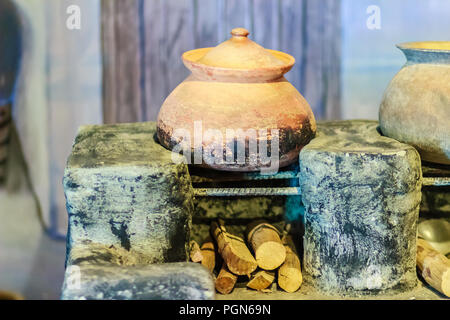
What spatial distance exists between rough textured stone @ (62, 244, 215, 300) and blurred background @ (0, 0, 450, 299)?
2056 millimetres

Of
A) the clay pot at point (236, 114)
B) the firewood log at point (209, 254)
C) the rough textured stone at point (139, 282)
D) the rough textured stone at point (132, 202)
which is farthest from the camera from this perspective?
the firewood log at point (209, 254)

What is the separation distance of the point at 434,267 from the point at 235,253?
0.94m

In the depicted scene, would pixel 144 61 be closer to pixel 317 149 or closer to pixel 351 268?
pixel 317 149

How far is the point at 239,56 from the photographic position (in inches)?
118

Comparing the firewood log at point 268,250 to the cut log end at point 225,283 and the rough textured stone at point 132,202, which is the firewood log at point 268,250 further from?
the rough textured stone at point 132,202

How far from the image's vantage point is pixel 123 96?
438 centimetres

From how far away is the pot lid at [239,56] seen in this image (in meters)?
2.99

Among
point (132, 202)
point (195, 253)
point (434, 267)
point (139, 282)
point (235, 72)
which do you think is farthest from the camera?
point (195, 253)

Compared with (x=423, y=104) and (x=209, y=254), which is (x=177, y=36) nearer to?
(x=209, y=254)

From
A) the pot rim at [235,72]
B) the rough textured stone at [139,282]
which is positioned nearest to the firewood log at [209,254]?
the rough textured stone at [139,282]

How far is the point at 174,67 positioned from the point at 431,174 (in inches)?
75.6

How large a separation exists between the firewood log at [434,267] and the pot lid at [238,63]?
1127mm

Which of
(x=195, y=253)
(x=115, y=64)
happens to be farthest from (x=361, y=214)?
(x=115, y=64)

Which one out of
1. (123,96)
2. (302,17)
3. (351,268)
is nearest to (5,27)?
(123,96)
